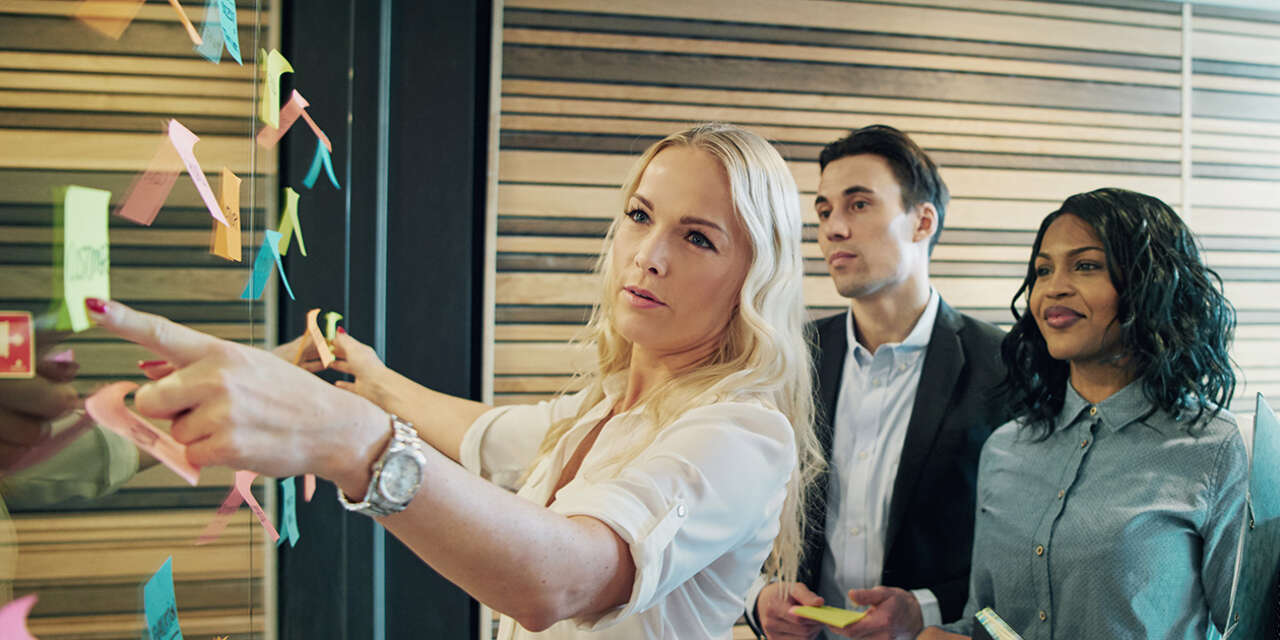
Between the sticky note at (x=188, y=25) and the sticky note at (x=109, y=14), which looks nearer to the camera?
the sticky note at (x=109, y=14)

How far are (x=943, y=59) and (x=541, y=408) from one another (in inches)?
87.0

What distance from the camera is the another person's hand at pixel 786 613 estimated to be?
2064 millimetres

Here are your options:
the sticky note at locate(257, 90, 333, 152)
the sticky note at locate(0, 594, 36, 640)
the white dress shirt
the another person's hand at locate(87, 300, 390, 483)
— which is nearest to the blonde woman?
the another person's hand at locate(87, 300, 390, 483)

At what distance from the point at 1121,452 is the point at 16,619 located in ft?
5.97

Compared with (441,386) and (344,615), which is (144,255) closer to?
(344,615)

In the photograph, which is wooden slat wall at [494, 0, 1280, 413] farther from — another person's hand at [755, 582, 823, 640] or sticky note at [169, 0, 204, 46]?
sticky note at [169, 0, 204, 46]

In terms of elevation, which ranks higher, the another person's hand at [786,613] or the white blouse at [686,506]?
the white blouse at [686,506]

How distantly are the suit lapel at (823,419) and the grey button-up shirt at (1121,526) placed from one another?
502 millimetres

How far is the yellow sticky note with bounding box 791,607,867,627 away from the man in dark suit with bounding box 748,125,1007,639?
4.8 inches

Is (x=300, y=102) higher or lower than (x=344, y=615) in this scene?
higher

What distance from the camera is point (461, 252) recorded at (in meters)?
2.31

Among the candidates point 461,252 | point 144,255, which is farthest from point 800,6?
point 144,255

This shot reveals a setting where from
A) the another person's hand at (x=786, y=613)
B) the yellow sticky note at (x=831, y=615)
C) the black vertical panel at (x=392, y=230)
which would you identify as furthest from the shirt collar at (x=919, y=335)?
the black vertical panel at (x=392, y=230)

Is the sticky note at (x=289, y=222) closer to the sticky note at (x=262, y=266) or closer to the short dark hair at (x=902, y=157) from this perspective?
the sticky note at (x=262, y=266)
